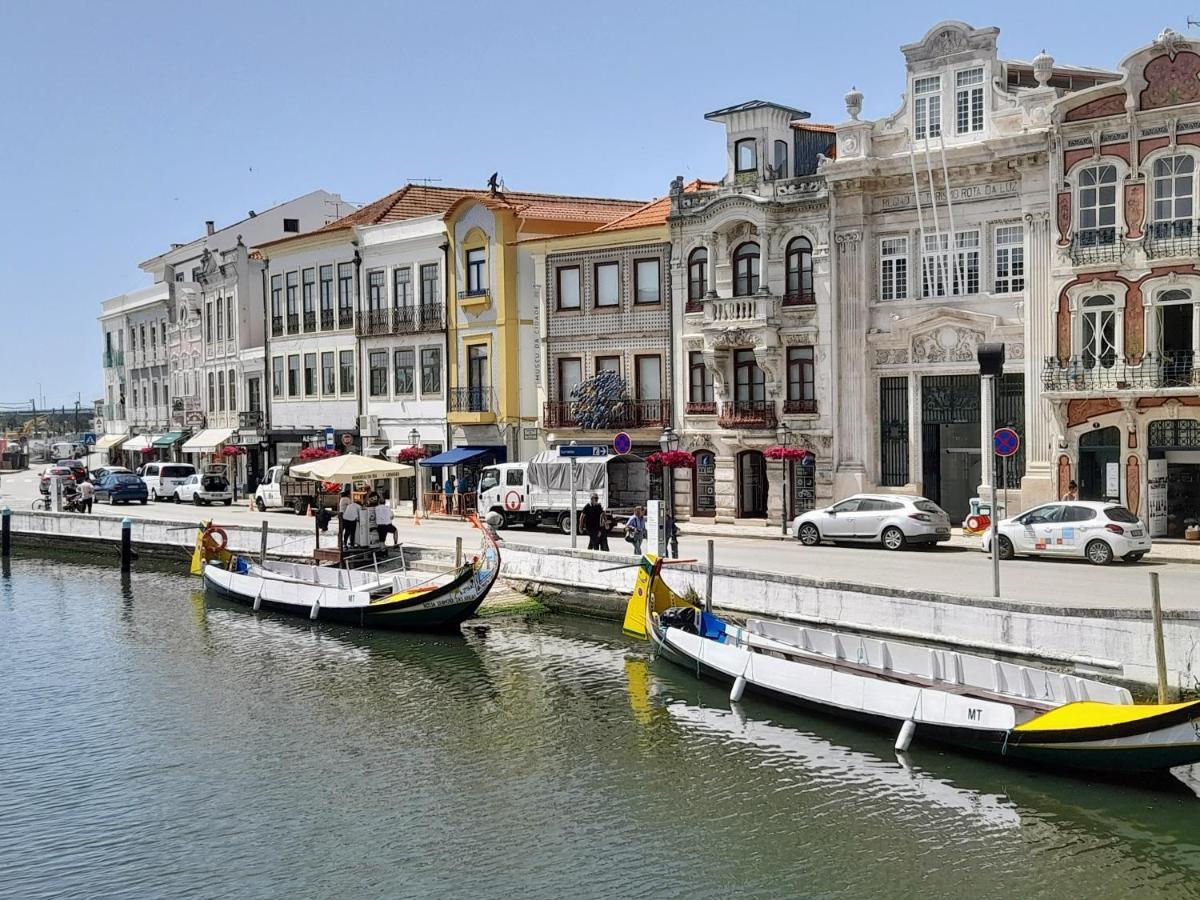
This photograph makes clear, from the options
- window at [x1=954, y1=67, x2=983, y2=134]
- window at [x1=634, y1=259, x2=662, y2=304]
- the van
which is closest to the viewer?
window at [x1=954, y1=67, x2=983, y2=134]

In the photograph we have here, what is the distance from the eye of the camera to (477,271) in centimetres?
5359

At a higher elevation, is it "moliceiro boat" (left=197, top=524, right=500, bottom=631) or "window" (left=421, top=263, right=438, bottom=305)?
"window" (left=421, top=263, right=438, bottom=305)

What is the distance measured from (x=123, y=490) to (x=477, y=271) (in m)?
20.8

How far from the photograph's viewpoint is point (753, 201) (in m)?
43.6

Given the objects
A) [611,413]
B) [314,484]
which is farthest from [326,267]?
[611,413]

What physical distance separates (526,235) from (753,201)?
11.5 m

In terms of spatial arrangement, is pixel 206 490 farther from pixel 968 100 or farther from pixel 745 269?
pixel 968 100

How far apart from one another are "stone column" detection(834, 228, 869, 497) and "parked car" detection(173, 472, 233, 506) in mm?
30210

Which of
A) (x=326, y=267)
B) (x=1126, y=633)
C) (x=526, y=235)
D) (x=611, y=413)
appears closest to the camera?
(x=1126, y=633)

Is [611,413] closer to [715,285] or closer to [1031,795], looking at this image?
[715,285]

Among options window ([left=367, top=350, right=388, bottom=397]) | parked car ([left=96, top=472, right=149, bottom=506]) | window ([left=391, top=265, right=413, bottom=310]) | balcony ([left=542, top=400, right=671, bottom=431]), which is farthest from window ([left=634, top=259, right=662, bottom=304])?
parked car ([left=96, top=472, right=149, bottom=506])

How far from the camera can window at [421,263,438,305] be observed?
183 ft

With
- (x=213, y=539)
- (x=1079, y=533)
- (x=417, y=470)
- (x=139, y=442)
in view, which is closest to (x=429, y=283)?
(x=417, y=470)

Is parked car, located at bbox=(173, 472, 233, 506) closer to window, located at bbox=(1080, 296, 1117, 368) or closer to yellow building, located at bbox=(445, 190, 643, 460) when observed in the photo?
yellow building, located at bbox=(445, 190, 643, 460)
